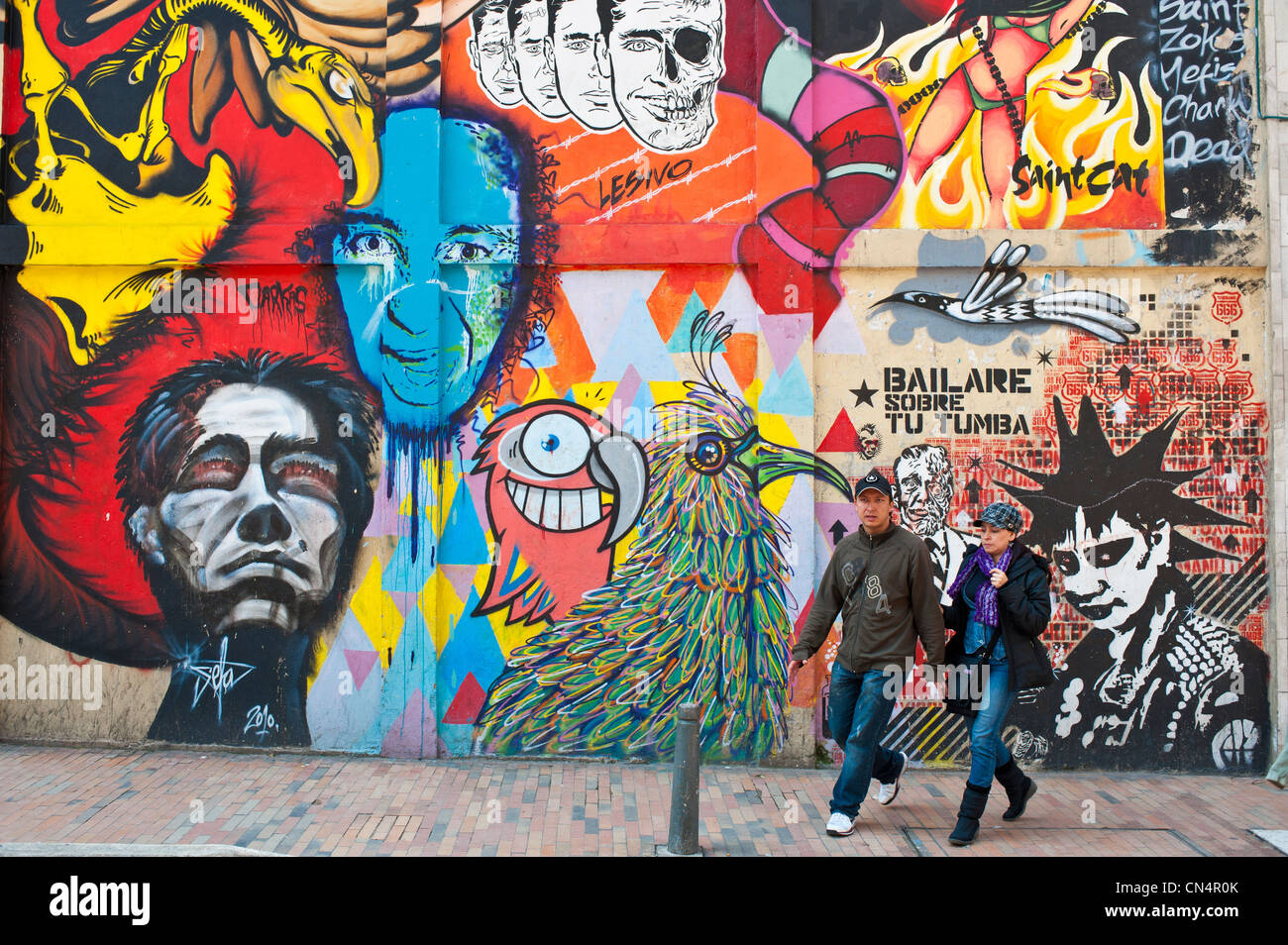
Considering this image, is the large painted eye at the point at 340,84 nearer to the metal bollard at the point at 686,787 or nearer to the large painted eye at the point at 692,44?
the large painted eye at the point at 692,44

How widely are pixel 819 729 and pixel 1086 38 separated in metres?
5.12

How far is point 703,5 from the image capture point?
22.6 ft

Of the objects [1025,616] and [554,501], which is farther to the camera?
[554,501]

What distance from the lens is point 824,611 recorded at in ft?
18.5

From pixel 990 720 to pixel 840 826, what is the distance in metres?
1.00

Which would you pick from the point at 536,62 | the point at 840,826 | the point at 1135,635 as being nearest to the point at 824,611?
the point at 840,826

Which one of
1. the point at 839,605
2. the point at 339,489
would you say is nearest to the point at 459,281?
the point at 339,489

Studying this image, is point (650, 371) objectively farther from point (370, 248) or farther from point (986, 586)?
point (986, 586)

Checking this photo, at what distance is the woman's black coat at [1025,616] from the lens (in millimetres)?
5211

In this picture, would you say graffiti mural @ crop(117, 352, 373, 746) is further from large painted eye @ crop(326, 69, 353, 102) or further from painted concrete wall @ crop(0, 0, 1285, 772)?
large painted eye @ crop(326, 69, 353, 102)

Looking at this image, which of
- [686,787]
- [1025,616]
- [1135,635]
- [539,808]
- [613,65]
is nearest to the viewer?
[686,787]

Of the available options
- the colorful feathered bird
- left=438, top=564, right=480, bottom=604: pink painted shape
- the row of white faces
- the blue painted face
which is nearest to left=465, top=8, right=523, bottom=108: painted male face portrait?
the row of white faces

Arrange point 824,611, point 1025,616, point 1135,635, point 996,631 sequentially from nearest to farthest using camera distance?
point 1025,616 → point 996,631 → point 824,611 → point 1135,635
